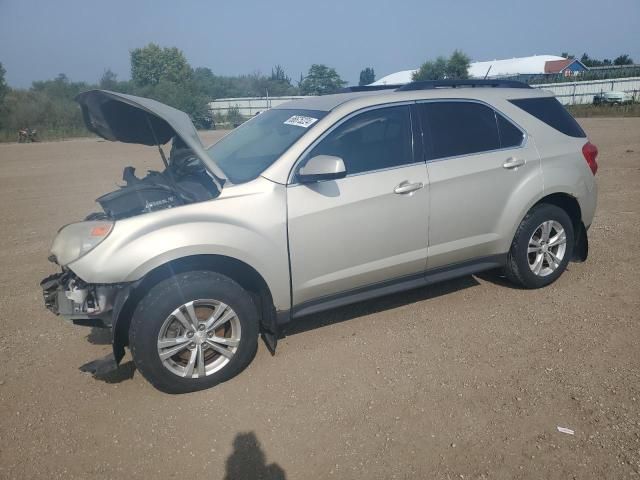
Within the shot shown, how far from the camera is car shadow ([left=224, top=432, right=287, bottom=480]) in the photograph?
2.52 meters

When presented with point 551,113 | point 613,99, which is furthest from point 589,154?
point 613,99

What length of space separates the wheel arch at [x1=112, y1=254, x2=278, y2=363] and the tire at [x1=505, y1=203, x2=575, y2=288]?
2346 millimetres

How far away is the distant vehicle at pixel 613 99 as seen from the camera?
116ft

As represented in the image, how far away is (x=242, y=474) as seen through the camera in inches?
99.3

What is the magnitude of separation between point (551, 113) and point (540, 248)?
127 centimetres

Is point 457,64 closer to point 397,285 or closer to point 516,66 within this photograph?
point 516,66

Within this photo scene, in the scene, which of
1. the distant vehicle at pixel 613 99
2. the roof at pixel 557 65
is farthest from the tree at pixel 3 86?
the roof at pixel 557 65

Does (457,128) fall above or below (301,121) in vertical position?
below

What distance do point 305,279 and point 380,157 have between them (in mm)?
1098

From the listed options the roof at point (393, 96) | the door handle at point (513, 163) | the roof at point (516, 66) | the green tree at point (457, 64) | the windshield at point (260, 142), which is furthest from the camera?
the roof at point (516, 66)

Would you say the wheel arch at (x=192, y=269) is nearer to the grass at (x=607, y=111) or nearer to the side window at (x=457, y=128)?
the side window at (x=457, y=128)

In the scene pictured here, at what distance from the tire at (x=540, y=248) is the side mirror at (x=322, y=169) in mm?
1986

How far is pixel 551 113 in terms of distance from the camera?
176 inches

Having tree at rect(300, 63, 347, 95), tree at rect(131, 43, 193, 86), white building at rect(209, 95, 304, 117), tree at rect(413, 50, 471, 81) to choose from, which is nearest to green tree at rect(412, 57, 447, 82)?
tree at rect(413, 50, 471, 81)
